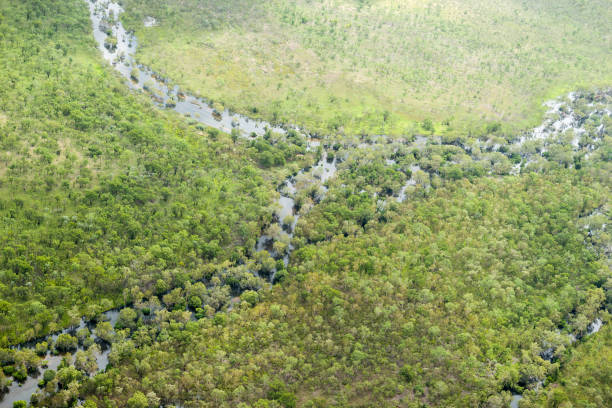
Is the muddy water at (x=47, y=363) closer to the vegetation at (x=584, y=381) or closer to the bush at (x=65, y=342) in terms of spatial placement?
the bush at (x=65, y=342)

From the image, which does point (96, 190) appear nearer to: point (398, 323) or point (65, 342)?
point (65, 342)

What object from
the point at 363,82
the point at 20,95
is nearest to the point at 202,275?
the point at 20,95

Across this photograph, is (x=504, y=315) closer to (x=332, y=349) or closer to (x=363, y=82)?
(x=332, y=349)

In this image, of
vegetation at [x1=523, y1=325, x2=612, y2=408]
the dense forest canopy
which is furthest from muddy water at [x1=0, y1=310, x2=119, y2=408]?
vegetation at [x1=523, y1=325, x2=612, y2=408]

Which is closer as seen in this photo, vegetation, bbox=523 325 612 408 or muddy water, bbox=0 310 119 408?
muddy water, bbox=0 310 119 408

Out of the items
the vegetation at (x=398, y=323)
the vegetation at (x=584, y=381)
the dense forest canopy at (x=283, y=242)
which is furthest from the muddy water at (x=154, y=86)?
the vegetation at (x=584, y=381)

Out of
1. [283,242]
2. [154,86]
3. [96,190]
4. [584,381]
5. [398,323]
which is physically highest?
[154,86]

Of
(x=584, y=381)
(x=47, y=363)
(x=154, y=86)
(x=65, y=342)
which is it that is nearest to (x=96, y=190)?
(x=65, y=342)

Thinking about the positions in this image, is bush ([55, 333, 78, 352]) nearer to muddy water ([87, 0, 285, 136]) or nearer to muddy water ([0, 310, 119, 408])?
muddy water ([0, 310, 119, 408])
